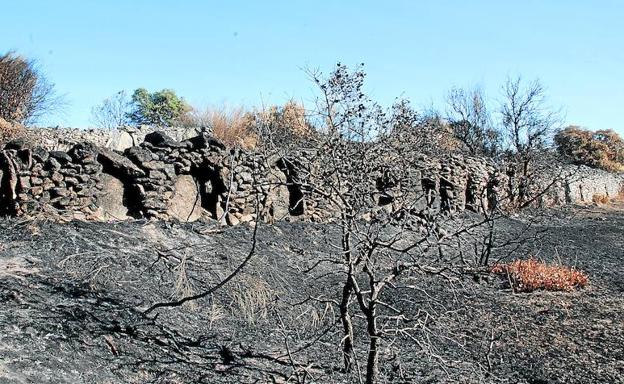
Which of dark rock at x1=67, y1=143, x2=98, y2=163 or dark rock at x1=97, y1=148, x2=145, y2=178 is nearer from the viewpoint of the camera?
dark rock at x1=67, y1=143, x2=98, y2=163

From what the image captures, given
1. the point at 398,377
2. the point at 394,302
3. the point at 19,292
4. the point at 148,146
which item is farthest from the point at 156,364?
the point at 148,146

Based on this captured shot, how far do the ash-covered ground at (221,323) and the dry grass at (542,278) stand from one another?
26 centimetres

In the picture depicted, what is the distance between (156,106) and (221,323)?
23584 millimetres

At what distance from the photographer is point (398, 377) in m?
5.30

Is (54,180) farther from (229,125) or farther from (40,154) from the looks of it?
(229,125)

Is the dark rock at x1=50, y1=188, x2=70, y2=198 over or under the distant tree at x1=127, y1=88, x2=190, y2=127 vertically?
under

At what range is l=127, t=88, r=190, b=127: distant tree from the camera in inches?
1112

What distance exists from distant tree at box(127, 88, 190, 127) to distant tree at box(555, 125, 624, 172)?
21564 millimetres

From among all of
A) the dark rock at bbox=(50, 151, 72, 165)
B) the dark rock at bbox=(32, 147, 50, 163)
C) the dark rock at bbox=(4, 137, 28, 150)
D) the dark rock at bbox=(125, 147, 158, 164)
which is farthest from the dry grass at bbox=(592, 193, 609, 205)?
the dark rock at bbox=(4, 137, 28, 150)

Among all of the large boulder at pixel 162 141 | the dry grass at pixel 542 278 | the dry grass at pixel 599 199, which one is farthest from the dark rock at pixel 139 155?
the dry grass at pixel 599 199

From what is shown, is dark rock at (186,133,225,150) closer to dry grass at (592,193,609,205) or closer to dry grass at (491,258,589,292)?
dry grass at (491,258,589,292)

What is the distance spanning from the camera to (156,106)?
93.2 feet

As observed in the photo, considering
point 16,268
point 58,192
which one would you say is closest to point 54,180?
point 58,192

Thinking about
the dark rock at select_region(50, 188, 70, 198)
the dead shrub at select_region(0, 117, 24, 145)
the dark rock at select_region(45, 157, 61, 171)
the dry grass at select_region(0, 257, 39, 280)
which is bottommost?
the dry grass at select_region(0, 257, 39, 280)
